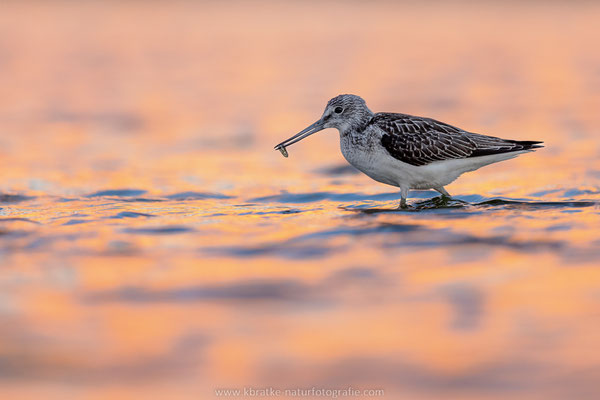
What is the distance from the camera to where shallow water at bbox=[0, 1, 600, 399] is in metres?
6.28

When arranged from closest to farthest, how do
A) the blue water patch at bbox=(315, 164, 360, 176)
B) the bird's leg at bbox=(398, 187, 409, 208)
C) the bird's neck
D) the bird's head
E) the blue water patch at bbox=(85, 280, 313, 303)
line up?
the blue water patch at bbox=(85, 280, 313, 303) → the bird's leg at bbox=(398, 187, 409, 208) → the bird's neck → the bird's head → the blue water patch at bbox=(315, 164, 360, 176)

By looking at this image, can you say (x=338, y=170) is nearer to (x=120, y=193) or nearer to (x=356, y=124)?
(x=356, y=124)

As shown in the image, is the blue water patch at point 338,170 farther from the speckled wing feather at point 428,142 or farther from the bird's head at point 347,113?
the speckled wing feather at point 428,142

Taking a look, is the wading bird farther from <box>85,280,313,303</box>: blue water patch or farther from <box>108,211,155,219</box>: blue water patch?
<box>85,280,313,303</box>: blue water patch

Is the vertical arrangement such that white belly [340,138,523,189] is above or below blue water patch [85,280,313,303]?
above

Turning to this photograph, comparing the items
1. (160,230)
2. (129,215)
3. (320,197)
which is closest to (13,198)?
(129,215)

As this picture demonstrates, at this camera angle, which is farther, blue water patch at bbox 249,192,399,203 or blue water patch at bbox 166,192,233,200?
blue water patch at bbox 166,192,233,200

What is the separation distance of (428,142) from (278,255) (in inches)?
157

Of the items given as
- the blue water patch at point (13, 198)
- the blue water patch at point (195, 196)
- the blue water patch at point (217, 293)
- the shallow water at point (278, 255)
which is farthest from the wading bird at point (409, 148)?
the blue water patch at point (13, 198)

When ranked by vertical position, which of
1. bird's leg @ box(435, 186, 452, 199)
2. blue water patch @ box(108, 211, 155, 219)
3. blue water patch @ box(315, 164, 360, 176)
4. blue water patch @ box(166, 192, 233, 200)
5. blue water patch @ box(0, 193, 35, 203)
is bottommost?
blue water patch @ box(108, 211, 155, 219)

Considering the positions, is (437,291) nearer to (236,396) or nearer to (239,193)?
→ (236,396)

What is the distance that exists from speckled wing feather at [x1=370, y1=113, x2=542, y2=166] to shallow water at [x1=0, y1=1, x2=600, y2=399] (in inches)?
31.0

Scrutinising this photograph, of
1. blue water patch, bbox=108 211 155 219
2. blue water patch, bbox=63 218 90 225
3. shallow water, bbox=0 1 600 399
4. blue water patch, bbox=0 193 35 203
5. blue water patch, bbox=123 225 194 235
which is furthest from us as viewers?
blue water patch, bbox=0 193 35 203

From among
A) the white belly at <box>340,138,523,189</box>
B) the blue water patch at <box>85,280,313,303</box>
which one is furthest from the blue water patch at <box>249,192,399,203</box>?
the blue water patch at <box>85,280,313,303</box>
